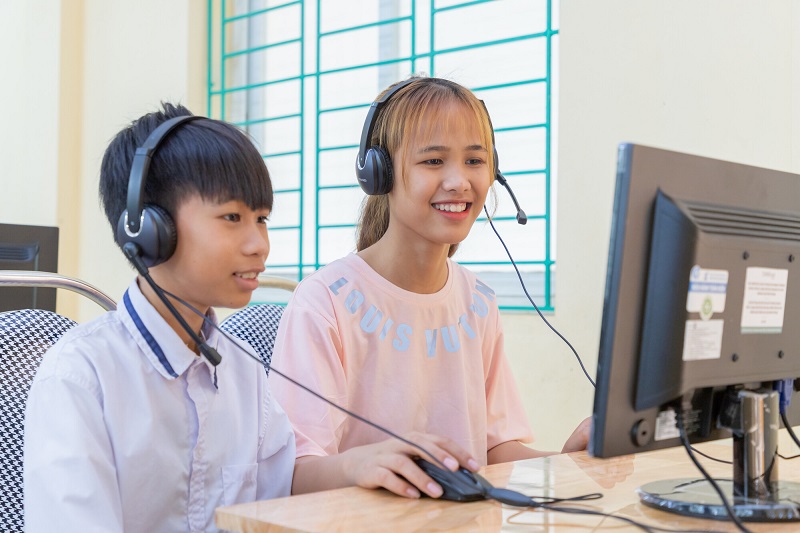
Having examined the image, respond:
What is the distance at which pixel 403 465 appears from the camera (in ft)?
3.08

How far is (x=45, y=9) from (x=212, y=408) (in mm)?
3371

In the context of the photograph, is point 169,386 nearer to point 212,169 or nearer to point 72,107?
point 212,169

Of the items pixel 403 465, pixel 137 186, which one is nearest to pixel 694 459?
pixel 403 465

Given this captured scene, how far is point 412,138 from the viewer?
1389 millimetres

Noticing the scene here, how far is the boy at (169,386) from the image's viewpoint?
899 millimetres

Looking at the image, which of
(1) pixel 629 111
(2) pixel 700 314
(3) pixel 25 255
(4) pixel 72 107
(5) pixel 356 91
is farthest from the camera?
(4) pixel 72 107

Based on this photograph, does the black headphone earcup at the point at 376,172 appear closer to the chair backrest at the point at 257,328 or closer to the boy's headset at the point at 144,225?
the chair backrest at the point at 257,328

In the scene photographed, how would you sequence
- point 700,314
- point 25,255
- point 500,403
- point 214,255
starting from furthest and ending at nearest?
point 25,255, point 500,403, point 214,255, point 700,314

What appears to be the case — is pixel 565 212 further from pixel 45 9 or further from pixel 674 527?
pixel 45 9

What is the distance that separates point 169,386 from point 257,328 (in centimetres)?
48

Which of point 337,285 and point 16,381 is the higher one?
point 337,285

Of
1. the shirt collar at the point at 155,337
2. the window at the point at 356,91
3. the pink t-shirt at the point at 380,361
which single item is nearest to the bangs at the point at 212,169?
the shirt collar at the point at 155,337

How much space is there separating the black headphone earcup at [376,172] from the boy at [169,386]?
276 mm

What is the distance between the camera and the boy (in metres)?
0.90
